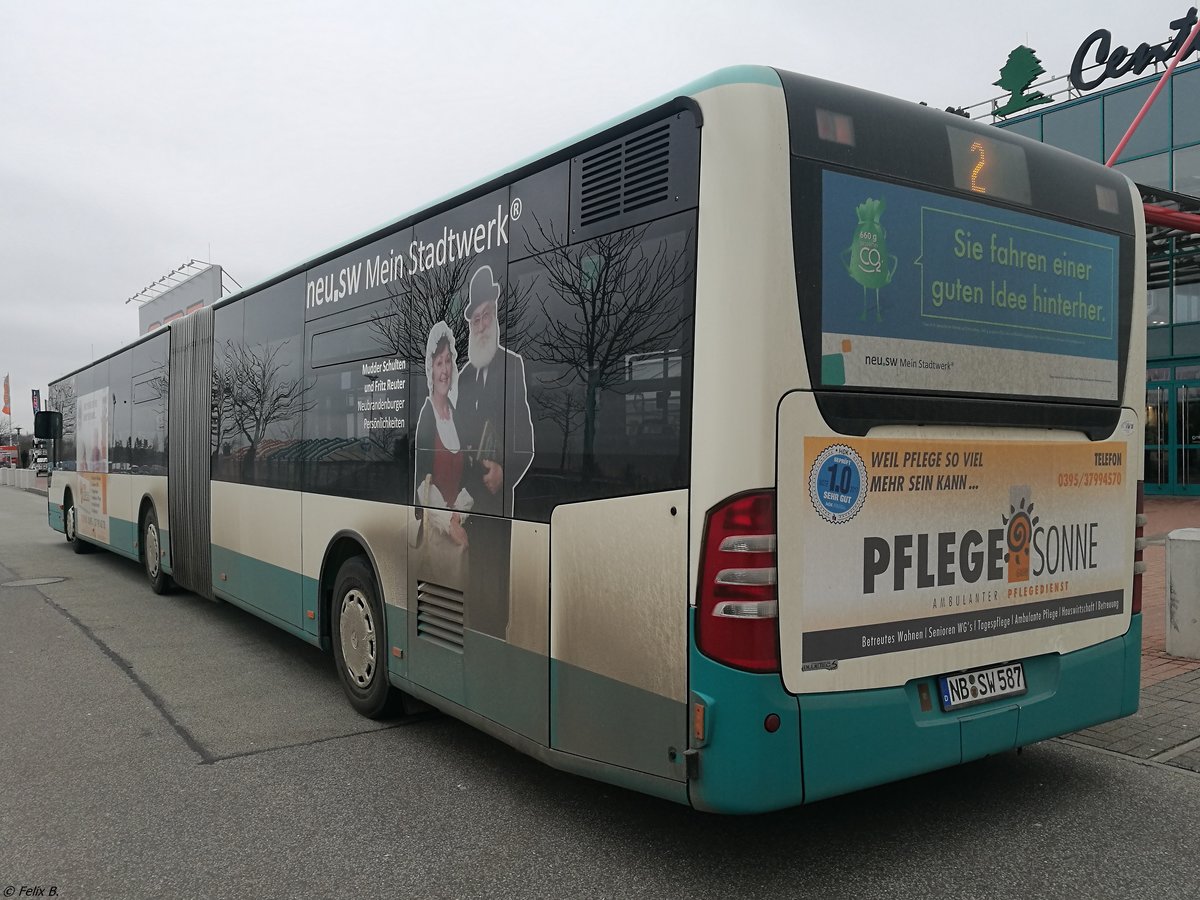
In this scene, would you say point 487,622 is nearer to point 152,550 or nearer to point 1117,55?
point 152,550

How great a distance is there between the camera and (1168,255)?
20.6 meters

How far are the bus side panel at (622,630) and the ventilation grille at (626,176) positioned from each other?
1124 millimetres

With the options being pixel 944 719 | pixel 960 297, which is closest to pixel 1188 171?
pixel 960 297

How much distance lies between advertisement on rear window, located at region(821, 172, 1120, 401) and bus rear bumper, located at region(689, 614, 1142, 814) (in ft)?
3.66

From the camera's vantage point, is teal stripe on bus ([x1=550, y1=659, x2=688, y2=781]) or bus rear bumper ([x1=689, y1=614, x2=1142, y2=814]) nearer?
bus rear bumper ([x1=689, y1=614, x2=1142, y2=814])

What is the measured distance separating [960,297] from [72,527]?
1535 centimetres

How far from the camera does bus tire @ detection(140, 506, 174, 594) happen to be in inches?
410

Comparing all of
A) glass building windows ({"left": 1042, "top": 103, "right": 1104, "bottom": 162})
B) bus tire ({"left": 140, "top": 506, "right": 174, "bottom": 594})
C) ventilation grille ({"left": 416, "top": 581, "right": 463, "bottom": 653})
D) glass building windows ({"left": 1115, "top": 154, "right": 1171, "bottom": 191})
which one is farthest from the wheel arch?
glass building windows ({"left": 1115, "top": 154, "right": 1171, "bottom": 191})

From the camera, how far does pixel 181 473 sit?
9453mm

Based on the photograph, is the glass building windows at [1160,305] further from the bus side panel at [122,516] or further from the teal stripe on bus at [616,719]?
the teal stripe on bus at [616,719]

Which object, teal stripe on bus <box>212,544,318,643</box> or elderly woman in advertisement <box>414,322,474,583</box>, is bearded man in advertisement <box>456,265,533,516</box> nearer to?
elderly woman in advertisement <box>414,322,474,583</box>

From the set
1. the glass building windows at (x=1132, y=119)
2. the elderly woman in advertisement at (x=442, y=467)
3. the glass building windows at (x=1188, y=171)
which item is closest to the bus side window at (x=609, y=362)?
the elderly woman in advertisement at (x=442, y=467)

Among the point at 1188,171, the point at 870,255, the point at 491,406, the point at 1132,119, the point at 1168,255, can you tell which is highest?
the point at 1132,119

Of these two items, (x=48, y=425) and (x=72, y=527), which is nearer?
(x=72, y=527)
